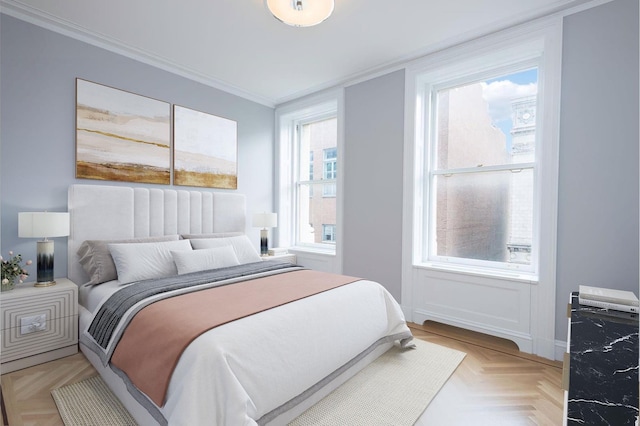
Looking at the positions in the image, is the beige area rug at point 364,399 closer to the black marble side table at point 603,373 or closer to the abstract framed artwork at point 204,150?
the black marble side table at point 603,373

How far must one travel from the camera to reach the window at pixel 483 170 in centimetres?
289

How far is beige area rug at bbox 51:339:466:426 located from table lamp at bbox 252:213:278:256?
2.24m

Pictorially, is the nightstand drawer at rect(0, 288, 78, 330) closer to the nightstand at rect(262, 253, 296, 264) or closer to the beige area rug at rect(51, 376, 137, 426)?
the beige area rug at rect(51, 376, 137, 426)

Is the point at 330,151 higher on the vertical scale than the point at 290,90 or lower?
lower

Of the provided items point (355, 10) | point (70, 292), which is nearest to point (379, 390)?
point (70, 292)

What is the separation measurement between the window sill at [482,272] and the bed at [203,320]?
86 cm

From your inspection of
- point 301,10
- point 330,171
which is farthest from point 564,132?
point 330,171

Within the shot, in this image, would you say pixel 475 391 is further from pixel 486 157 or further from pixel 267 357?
pixel 486 157

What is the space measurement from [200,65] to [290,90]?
1.20 m

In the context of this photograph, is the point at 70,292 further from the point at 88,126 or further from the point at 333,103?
the point at 333,103

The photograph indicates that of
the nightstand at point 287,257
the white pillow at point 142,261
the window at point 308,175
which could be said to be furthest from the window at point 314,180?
the white pillow at point 142,261

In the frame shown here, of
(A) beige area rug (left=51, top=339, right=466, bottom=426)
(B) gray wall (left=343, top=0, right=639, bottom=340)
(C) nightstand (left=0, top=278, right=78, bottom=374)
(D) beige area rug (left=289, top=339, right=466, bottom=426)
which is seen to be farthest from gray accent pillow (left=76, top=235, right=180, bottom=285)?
(B) gray wall (left=343, top=0, right=639, bottom=340)

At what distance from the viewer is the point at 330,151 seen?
4395 mm

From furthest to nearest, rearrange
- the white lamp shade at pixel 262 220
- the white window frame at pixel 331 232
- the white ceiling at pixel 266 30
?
1. the white window frame at pixel 331 232
2. the white lamp shade at pixel 262 220
3. the white ceiling at pixel 266 30
